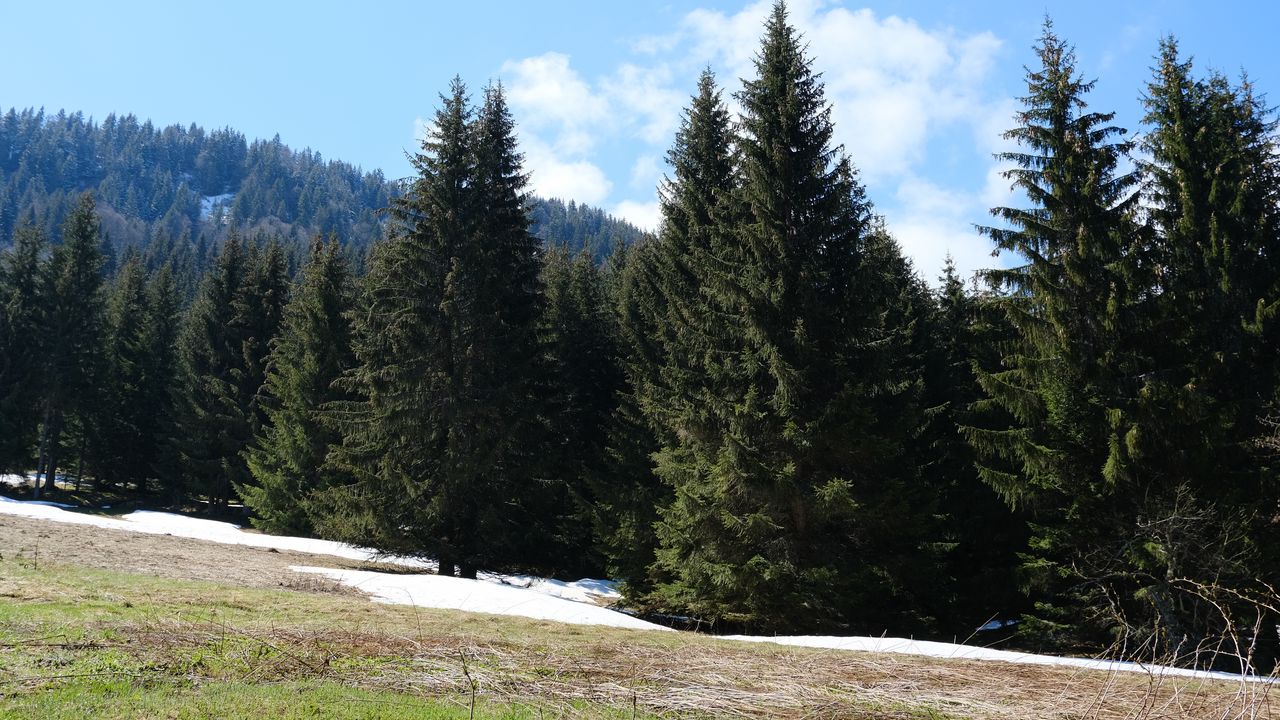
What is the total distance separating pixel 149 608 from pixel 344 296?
82.8 ft

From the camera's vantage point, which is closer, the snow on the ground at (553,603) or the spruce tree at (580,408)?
the snow on the ground at (553,603)

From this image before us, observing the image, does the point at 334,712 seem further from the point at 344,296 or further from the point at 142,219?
the point at 142,219

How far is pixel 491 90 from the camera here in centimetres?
2209

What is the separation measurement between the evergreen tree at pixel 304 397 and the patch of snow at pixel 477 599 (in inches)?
557

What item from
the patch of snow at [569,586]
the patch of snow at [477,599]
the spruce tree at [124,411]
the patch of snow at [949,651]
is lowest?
the patch of snow at [569,586]

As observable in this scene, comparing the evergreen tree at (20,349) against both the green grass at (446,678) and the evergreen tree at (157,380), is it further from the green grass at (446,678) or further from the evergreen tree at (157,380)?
the green grass at (446,678)

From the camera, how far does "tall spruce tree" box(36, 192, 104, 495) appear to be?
39.0m

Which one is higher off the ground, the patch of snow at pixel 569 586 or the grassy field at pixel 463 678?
the grassy field at pixel 463 678

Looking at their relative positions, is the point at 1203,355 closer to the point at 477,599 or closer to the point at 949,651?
the point at 949,651

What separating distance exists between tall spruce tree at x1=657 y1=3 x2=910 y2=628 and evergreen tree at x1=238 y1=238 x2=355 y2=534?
17.9 metres

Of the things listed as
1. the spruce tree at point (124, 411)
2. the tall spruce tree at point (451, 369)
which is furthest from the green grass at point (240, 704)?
the spruce tree at point (124, 411)

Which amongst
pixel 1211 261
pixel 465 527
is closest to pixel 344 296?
pixel 465 527

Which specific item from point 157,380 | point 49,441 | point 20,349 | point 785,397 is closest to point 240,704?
point 785,397

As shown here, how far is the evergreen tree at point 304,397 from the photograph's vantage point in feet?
94.8
